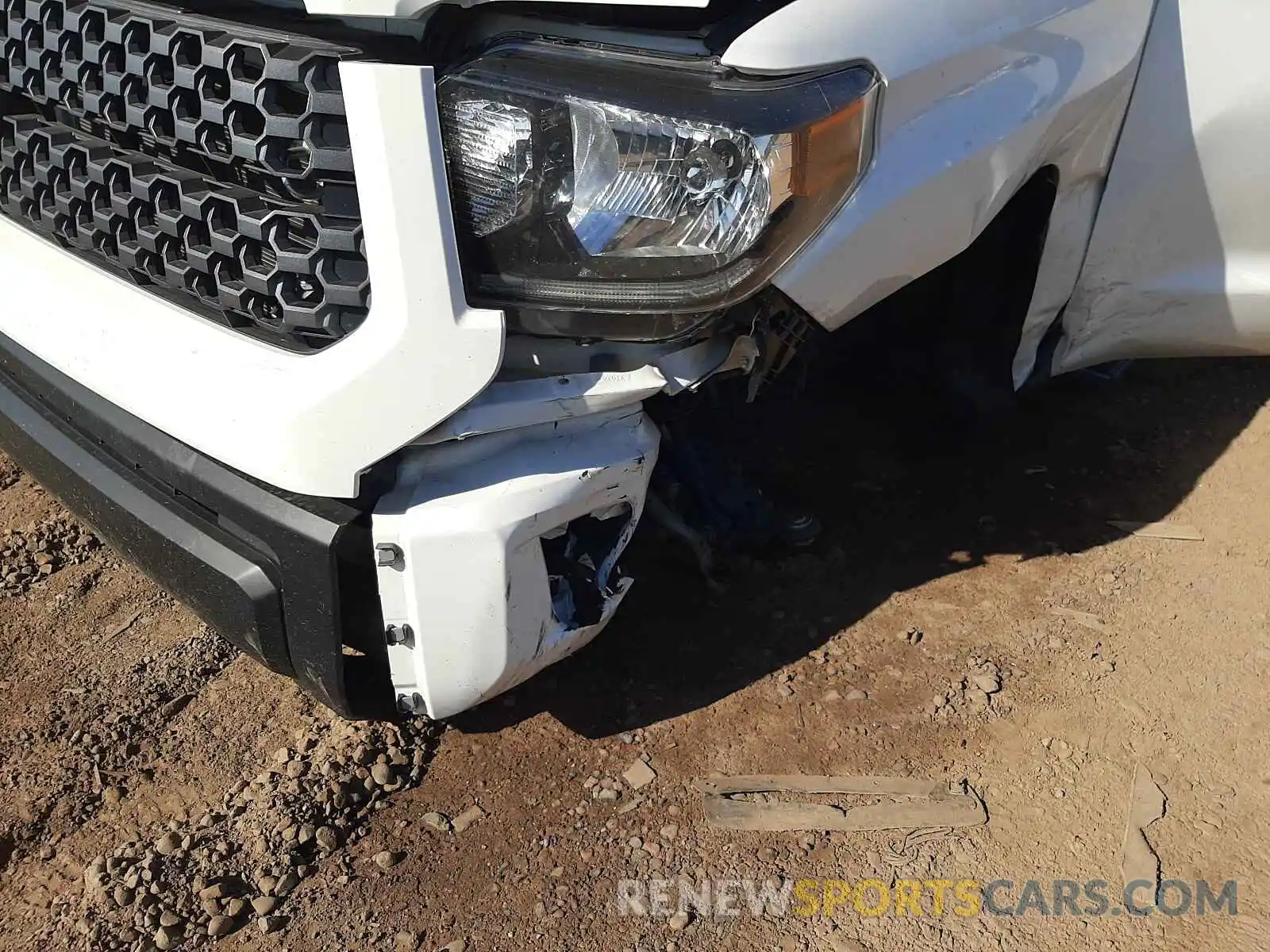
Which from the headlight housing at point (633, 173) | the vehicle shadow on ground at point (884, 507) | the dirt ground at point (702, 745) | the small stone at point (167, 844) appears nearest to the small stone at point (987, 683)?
the dirt ground at point (702, 745)

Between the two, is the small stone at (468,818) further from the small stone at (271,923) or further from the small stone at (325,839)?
the small stone at (271,923)

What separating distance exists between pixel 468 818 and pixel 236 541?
2.44ft

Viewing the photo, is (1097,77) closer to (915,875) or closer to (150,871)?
(915,875)

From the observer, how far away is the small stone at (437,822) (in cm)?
213

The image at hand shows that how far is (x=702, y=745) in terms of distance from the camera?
2.31m

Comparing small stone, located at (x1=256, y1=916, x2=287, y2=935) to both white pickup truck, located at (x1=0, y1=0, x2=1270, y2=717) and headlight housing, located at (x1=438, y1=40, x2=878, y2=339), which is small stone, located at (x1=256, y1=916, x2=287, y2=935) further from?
headlight housing, located at (x1=438, y1=40, x2=878, y2=339)

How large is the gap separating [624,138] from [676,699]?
1304 millimetres

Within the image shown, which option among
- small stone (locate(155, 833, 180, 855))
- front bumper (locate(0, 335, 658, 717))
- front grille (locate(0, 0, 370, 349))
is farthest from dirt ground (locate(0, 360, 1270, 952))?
front grille (locate(0, 0, 370, 349))

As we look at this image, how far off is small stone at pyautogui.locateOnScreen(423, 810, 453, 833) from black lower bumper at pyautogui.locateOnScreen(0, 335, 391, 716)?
0.35m

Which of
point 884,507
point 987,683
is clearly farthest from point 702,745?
point 884,507

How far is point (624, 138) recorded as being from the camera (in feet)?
5.24

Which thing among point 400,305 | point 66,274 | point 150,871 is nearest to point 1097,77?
point 400,305

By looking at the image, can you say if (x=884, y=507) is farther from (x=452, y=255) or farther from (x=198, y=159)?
(x=198, y=159)

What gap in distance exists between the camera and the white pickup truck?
5.20 ft
